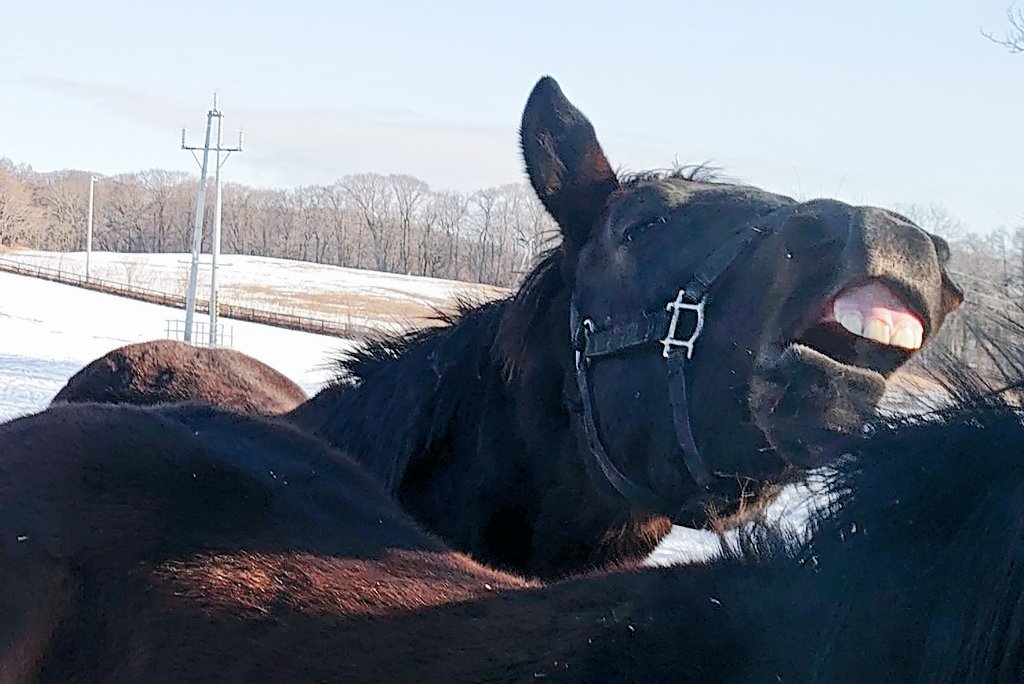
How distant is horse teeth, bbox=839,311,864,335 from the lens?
6.57ft

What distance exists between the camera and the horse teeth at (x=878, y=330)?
1.99 meters

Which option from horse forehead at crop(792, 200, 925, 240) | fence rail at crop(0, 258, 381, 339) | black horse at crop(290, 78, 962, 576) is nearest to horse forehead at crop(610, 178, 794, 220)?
black horse at crop(290, 78, 962, 576)

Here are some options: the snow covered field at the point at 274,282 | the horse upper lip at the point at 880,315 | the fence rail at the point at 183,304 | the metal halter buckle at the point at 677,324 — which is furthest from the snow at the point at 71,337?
the horse upper lip at the point at 880,315

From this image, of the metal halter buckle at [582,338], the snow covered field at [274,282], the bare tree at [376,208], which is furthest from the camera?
the bare tree at [376,208]

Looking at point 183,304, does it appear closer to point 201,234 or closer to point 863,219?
point 201,234

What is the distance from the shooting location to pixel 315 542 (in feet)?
5.83

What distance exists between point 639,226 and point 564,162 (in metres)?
0.37

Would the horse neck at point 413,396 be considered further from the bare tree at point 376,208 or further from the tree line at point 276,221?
the bare tree at point 376,208

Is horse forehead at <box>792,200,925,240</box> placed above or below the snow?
above

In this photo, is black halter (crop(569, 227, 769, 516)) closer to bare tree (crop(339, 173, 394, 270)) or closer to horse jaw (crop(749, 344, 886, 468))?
horse jaw (crop(749, 344, 886, 468))

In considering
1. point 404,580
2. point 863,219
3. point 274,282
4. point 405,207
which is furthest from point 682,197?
point 405,207

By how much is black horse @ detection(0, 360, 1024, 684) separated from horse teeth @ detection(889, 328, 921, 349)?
824 millimetres

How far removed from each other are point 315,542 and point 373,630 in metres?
0.35

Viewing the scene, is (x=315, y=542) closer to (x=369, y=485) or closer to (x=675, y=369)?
(x=369, y=485)
